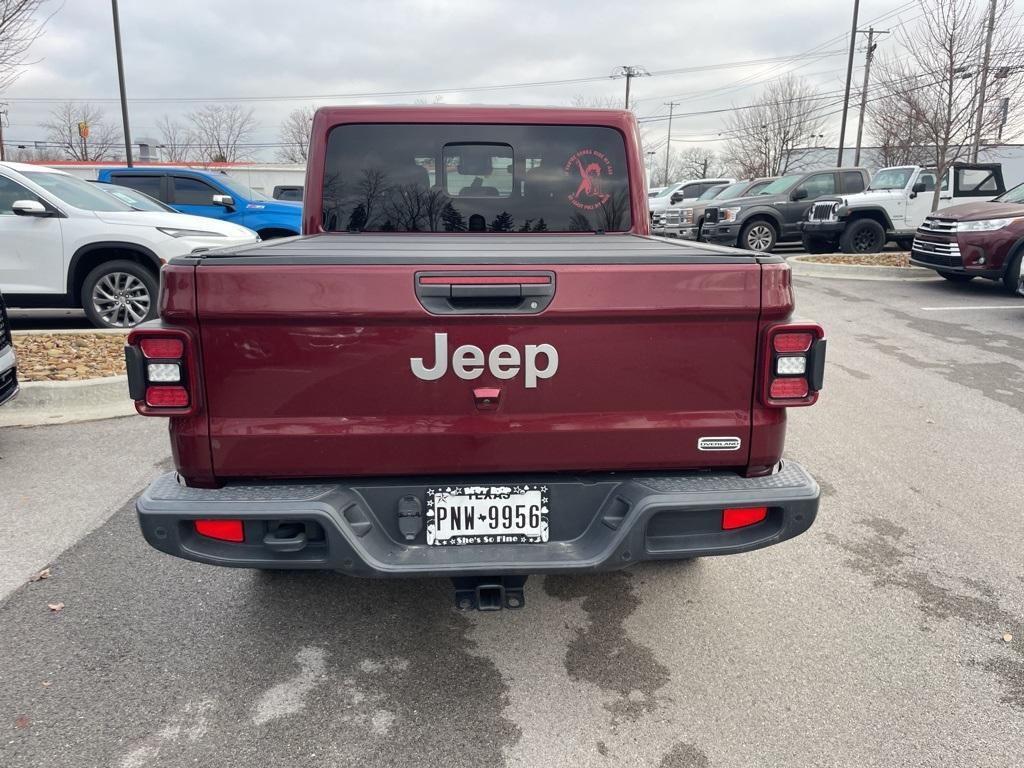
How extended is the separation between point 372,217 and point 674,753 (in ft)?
9.43

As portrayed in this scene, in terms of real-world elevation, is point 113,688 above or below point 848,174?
below

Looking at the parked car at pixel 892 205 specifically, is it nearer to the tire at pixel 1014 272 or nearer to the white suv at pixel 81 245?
the tire at pixel 1014 272

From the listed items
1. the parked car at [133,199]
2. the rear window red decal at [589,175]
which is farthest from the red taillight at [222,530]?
the parked car at [133,199]

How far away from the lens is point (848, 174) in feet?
51.2

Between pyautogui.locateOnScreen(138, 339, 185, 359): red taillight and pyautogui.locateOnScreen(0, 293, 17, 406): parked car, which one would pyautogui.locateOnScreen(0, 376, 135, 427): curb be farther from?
pyautogui.locateOnScreen(138, 339, 185, 359): red taillight

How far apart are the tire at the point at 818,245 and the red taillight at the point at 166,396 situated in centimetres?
1551

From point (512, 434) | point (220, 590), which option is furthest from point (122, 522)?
point (512, 434)

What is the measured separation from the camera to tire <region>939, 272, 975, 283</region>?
36.7 feet

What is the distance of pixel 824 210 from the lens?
49.1 ft

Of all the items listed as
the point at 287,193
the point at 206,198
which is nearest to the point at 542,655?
the point at 206,198

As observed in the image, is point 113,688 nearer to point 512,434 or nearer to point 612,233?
point 512,434

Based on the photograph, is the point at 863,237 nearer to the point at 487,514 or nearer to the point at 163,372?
the point at 487,514

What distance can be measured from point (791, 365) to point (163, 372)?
201 cm

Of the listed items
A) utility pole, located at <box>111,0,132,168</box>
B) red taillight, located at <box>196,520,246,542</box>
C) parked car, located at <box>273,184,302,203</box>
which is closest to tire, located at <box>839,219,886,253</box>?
parked car, located at <box>273,184,302,203</box>
